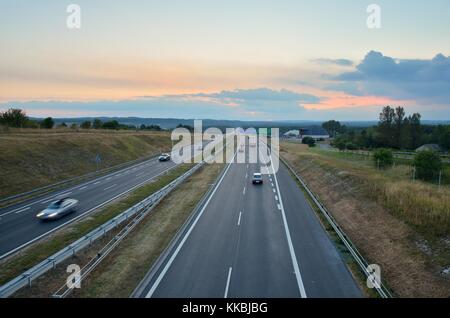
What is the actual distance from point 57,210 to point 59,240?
18.1ft

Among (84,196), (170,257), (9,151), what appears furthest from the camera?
(9,151)

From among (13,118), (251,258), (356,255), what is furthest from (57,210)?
(13,118)

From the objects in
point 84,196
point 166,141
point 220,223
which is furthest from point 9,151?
point 166,141

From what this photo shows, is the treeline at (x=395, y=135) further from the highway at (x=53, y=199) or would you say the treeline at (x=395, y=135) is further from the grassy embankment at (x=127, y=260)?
the grassy embankment at (x=127, y=260)

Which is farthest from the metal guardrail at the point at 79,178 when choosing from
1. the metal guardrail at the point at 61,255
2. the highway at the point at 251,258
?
the highway at the point at 251,258

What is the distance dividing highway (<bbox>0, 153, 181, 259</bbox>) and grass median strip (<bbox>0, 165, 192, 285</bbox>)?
0.93m

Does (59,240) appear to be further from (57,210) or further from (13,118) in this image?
(13,118)

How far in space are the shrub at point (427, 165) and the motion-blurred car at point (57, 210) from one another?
33.8 metres

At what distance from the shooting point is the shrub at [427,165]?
1340 inches

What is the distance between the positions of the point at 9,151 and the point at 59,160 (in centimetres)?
631

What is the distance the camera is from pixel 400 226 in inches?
755

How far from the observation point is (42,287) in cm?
1370
